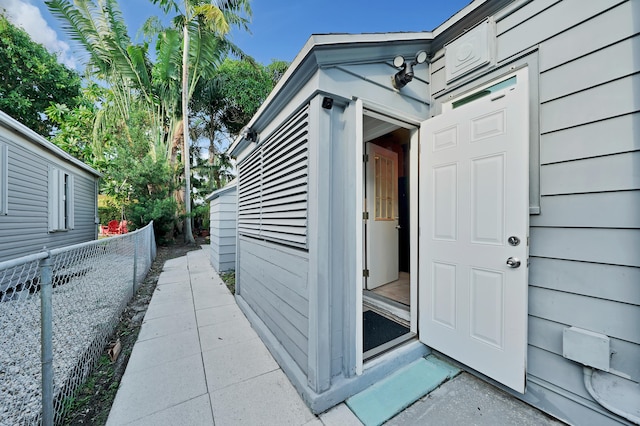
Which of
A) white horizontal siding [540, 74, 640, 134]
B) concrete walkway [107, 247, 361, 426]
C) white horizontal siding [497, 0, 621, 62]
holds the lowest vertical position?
concrete walkway [107, 247, 361, 426]

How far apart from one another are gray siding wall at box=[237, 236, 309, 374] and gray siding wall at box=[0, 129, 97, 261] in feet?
15.2

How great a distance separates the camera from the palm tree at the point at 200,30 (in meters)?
8.49

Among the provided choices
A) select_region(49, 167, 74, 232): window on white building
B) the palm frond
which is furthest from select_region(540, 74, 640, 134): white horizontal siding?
the palm frond

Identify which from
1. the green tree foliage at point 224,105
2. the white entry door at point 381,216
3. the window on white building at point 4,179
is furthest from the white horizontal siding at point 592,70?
the green tree foliage at point 224,105

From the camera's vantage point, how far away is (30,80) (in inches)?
444

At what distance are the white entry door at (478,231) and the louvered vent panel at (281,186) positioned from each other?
3.78 feet

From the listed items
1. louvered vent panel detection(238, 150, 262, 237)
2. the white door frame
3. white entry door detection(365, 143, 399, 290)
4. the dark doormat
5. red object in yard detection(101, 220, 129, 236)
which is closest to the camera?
the white door frame

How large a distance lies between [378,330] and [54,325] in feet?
8.77

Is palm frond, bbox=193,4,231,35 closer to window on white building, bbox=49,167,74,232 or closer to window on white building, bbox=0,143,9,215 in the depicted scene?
window on white building, bbox=49,167,74,232

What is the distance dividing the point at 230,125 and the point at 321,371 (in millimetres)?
14238

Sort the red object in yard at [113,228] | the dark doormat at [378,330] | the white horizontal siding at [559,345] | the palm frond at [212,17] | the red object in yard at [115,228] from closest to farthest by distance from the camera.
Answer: the white horizontal siding at [559,345] → the dark doormat at [378,330] → the palm frond at [212,17] → the red object in yard at [115,228] → the red object in yard at [113,228]

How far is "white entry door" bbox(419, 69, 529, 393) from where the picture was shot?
1.69 m

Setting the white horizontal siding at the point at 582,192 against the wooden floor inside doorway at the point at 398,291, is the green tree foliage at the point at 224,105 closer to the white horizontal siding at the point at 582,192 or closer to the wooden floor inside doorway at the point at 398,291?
the wooden floor inside doorway at the point at 398,291

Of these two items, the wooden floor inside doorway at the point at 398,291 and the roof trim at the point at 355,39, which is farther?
the wooden floor inside doorway at the point at 398,291
